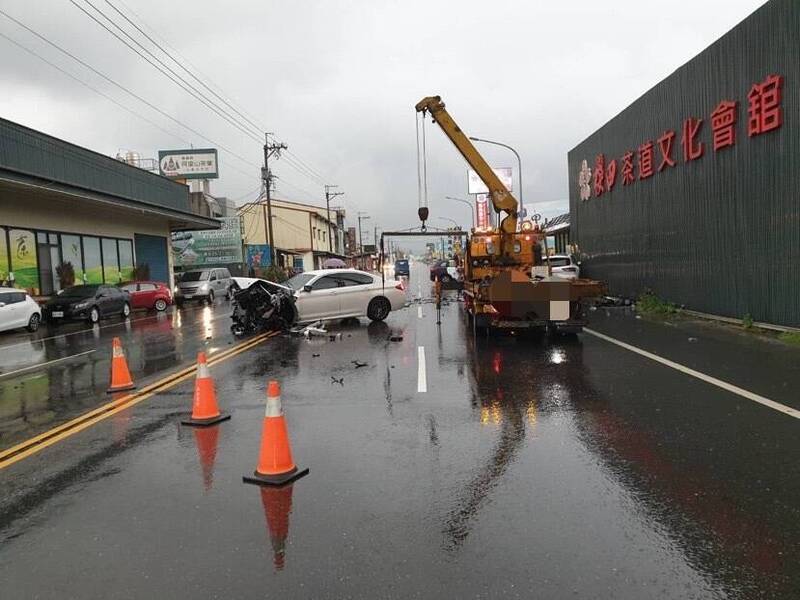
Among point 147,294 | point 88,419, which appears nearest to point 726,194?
point 88,419

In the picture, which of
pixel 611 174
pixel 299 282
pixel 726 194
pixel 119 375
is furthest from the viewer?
pixel 611 174

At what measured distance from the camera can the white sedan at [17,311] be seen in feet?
59.9

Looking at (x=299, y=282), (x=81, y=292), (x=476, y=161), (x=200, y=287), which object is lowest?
(x=200, y=287)

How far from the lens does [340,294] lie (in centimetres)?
1709

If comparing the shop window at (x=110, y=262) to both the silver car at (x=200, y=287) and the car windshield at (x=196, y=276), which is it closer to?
the silver car at (x=200, y=287)

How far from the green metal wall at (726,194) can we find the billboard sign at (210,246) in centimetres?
3672

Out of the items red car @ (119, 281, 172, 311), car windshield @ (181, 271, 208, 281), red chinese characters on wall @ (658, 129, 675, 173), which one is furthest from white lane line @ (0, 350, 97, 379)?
car windshield @ (181, 271, 208, 281)

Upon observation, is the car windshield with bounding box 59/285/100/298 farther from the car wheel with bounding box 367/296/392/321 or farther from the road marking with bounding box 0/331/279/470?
the road marking with bounding box 0/331/279/470

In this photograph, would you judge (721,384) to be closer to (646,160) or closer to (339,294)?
(339,294)

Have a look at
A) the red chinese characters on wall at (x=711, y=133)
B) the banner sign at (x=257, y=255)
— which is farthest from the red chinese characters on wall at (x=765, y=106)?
the banner sign at (x=257, y=255)

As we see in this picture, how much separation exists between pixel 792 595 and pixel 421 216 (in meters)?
14.4

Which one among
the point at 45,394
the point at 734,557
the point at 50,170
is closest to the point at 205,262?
the point at 50,170

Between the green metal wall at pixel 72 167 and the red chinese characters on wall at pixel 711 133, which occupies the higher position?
the green metal wall at pixel 72 167

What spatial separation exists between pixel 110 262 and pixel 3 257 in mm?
7682
